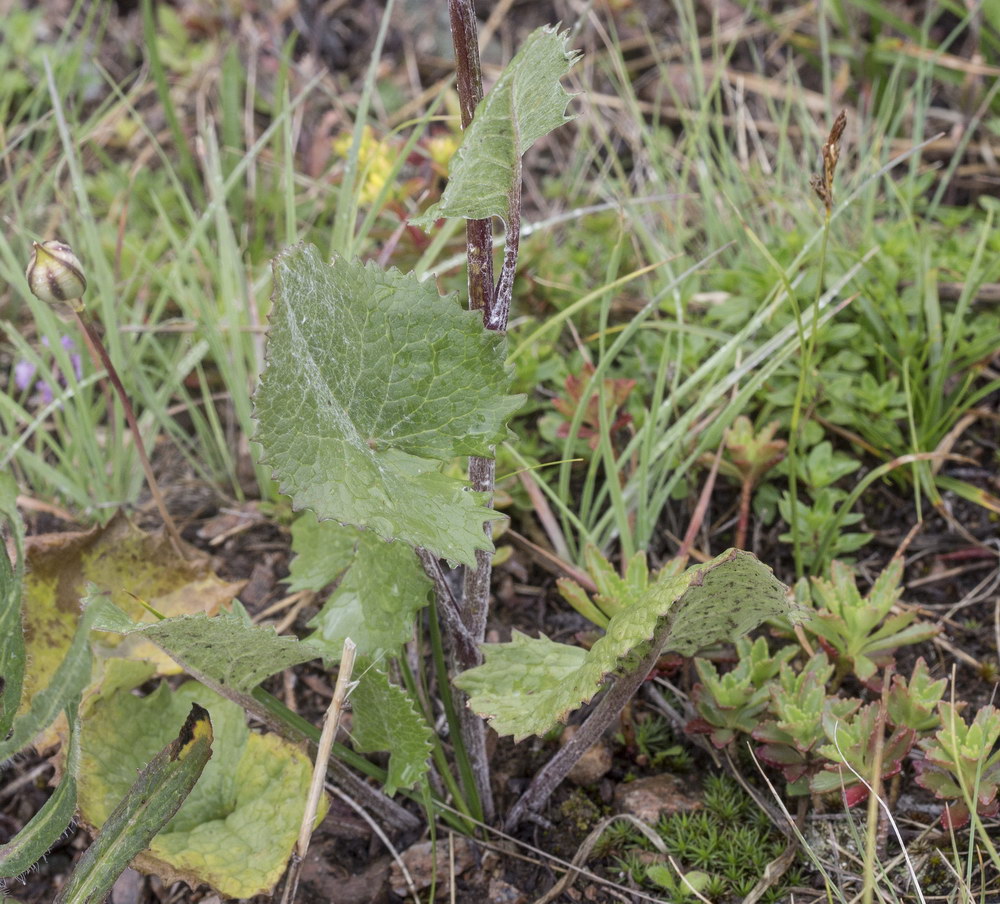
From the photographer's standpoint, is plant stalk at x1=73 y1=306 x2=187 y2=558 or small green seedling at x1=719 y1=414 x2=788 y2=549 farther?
small green seedling at x1=719 y1=414 x2=788 y2=549

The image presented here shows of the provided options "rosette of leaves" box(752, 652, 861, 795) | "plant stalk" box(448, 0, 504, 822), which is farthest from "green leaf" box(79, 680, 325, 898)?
"rosette of leaves" box(752, 652, 861, 795)

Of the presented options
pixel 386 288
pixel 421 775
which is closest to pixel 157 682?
pixel 421 775

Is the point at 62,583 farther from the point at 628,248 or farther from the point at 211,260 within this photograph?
the point at 628,248

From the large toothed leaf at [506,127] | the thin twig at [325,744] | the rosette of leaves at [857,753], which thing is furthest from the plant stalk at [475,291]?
the rosette of leaves at [857,753]

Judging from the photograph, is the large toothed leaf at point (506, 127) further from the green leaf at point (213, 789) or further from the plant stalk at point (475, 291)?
the green leaf at point (213, 789)

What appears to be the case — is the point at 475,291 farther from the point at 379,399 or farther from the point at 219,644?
the point at 219,644

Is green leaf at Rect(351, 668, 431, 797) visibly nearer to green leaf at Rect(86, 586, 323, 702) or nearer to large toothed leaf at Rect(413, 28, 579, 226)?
green leaf at Rect(86, 586, 323, 702)
